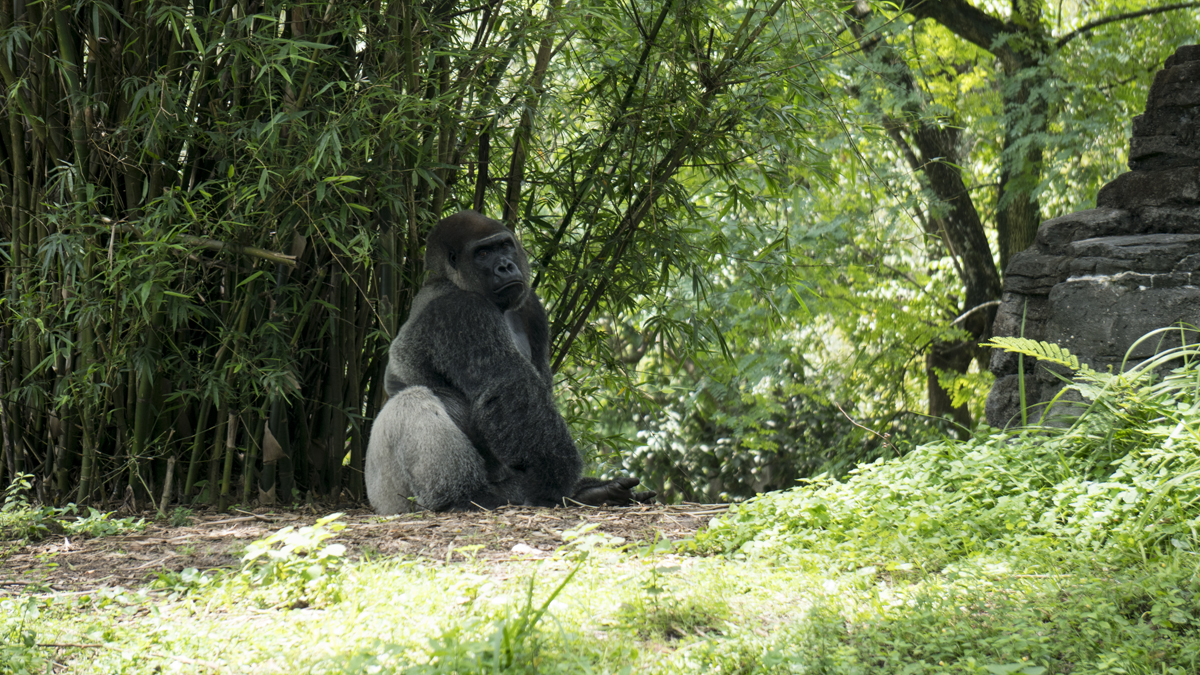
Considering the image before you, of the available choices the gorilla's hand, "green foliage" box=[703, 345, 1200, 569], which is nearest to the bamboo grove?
the gorilla's hand

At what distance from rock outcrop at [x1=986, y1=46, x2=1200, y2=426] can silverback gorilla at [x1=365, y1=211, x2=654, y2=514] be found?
1.62 metres

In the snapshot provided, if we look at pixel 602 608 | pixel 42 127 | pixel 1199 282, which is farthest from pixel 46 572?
pixel 1199 282

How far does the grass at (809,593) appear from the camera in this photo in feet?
5.58

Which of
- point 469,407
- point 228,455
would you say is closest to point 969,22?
point 469,407

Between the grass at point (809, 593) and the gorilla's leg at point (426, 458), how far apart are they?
1005 mm

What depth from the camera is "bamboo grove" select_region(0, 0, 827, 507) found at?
3414 millimetres

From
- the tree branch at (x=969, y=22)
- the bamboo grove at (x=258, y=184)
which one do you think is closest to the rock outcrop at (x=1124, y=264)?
the bamboo grove at (x=258, y=184)

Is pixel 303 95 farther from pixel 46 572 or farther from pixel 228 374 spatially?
pixel 46 572

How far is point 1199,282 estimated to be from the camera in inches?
126

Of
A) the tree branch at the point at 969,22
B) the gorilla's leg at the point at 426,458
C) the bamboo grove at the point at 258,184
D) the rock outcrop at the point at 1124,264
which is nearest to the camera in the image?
the rock outcrop at the point at 1124,264

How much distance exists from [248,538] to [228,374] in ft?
2.93

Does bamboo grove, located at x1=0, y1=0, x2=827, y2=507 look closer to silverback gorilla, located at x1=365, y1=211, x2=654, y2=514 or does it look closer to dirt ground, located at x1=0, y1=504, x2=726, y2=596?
silverback gorilla, located at x1=365, y1=211, x2=654, y2=514

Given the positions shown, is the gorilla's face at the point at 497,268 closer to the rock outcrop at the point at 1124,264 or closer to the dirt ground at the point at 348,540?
the dirt ground at the point at 348,540

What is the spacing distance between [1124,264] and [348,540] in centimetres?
274
